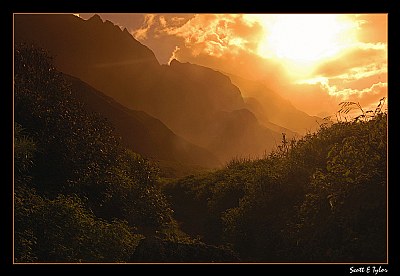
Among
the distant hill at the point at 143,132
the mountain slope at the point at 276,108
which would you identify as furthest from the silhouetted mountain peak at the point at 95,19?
the mountain slope at the point at 276,108

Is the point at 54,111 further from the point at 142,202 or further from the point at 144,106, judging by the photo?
the point at 142,202

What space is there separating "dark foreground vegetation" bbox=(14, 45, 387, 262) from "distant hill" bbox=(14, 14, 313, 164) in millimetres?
607

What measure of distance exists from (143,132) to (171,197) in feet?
9.38

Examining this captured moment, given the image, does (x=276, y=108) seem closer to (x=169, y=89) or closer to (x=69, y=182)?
(x=169, y=89)

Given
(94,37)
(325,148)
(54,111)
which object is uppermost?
(94,37)

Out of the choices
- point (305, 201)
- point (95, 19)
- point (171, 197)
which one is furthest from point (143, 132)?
point (305, 201)

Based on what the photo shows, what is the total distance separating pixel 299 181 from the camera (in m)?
13.7

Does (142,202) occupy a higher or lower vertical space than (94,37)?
lower

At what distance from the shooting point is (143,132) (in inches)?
569

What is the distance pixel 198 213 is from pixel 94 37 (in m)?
6.41

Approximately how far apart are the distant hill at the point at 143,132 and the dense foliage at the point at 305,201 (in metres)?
0.92

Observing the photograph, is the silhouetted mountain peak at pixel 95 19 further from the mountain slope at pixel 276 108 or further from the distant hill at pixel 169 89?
the mountain slope at pixel 276 108

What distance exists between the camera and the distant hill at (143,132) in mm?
14414

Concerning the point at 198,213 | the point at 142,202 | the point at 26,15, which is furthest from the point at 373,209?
the point at 26,15
